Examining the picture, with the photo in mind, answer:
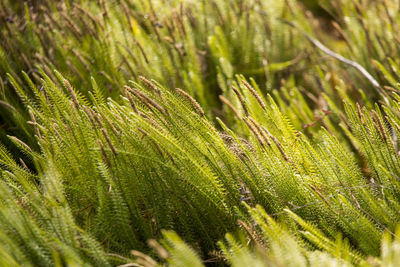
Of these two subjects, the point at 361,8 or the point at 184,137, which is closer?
the point at 184,137

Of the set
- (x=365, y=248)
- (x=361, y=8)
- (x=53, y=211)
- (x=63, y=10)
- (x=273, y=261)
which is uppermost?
(x=63, y=10)

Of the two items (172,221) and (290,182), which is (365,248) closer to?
(290,182)

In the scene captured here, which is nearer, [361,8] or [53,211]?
[53,211]

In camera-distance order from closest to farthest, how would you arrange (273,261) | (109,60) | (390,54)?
(273,261)
(109,60)
(390,54)

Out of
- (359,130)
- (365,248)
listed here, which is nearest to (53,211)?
(365,248)

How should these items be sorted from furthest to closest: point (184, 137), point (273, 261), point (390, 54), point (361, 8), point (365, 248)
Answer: point (361, 8) → point (390, 54) → point (184, 137) → point (365, 248) → point (273, 261)

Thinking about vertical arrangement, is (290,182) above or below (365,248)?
above

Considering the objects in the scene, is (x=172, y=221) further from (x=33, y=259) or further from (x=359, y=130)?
(x=359, y=130)

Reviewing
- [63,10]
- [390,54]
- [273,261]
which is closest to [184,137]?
[273,261]

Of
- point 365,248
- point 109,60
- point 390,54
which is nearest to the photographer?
point 365,248
